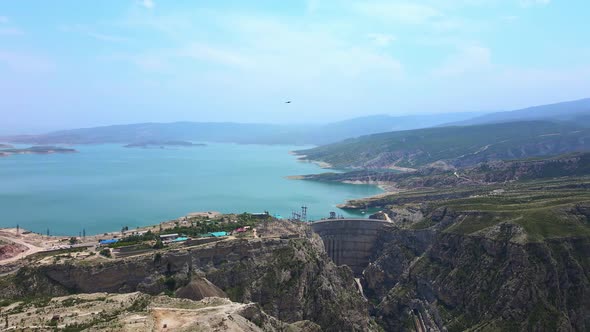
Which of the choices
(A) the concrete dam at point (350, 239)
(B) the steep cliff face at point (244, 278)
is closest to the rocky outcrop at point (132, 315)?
(B) the steep cliff face at point (244, 278)

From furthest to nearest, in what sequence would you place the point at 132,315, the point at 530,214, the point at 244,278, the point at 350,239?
the point at 350,239
the point at 530,214
the point at 244,278
the point at 132,315

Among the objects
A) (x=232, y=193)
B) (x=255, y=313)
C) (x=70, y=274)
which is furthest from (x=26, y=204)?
(x=255, y=313)

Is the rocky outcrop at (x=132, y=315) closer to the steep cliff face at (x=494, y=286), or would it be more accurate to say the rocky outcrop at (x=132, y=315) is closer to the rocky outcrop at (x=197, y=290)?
the rocky outcrop at (x=197, y=290)

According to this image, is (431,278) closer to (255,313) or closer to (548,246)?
(548,246)

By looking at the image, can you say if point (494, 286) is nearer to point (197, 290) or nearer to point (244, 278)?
point (244, 278)

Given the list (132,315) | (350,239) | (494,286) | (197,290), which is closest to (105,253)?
(197,290)

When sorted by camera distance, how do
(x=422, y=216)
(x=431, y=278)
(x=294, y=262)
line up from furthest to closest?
(x=422, y=216) → (x=431, y=278) → (x=294, y=262)

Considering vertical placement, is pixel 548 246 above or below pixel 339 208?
above
